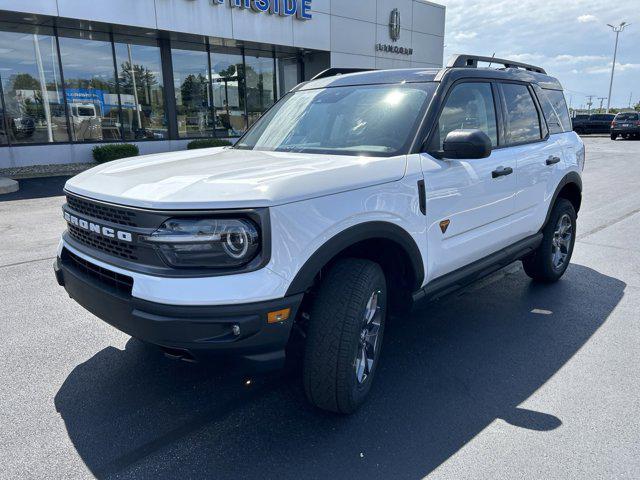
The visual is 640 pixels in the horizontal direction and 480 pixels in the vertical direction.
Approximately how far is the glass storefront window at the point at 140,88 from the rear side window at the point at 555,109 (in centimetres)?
1468

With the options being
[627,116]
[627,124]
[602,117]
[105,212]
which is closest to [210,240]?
[105,212]

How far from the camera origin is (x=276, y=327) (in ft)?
7.29

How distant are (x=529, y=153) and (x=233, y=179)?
2804 mm

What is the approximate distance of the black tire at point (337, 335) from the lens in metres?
2.46

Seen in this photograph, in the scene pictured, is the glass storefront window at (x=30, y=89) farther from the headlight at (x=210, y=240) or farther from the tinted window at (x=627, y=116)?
the tinted window at (x=627, y=116)

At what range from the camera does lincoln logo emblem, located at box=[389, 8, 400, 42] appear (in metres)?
22.1

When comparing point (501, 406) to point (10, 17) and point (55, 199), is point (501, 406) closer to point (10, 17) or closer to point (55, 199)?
point (55, 199)

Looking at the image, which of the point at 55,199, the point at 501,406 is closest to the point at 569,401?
the point at 501,406

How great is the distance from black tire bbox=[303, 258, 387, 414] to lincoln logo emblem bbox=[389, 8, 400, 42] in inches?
870

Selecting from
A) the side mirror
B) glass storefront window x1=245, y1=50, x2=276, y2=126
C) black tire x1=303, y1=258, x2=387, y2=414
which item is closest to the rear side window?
the side mirror

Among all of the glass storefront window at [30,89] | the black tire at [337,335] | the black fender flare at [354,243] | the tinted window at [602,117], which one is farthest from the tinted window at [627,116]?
the black tire at [337,335]

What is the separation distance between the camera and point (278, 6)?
1775 centimetres

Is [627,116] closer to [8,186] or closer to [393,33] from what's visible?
[393,33]

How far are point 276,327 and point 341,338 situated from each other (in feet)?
1.33
